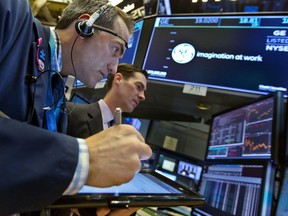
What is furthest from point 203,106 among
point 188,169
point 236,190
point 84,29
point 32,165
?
point 32,165

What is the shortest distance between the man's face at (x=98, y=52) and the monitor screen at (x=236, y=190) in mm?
818

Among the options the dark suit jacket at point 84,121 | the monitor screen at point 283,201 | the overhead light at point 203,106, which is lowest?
the monitor screen at point 283,201

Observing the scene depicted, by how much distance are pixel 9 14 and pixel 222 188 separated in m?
1.33

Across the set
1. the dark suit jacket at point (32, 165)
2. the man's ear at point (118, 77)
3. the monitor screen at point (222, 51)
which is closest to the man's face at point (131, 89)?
the man's ear at point (118, 77)

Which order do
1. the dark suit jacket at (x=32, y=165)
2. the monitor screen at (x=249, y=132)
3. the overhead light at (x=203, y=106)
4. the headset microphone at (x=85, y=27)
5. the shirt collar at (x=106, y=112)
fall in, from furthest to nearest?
1. the overhead light at (x=203, y=106)
2. the shirt collar at (x=106, y=112)
3. the monitor screen at (x=249, y=132)
4. the headset microphone at (x=85, y=27)
5. the dark suit jacket at (x=32, y=165)

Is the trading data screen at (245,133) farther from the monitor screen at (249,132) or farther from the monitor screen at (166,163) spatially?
the monitor screen at (166,163)

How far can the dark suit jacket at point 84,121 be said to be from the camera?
5.60ft

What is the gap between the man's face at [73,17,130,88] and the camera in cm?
100

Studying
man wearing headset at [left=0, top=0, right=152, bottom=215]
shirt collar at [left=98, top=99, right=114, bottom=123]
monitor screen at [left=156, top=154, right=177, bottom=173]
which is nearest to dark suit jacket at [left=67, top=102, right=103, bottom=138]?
shirt collar at [left=98, top=99, right=114, bottom=123]

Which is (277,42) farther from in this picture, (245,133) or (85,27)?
(85,27)

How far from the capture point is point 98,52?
1.02m

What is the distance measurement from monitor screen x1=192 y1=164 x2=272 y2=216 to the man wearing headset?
0.82 metres


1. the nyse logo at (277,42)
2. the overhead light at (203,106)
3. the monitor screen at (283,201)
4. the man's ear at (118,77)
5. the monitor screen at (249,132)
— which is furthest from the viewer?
the overhead light at (203,106)

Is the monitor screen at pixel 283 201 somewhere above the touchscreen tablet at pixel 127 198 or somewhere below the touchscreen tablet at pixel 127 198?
above
